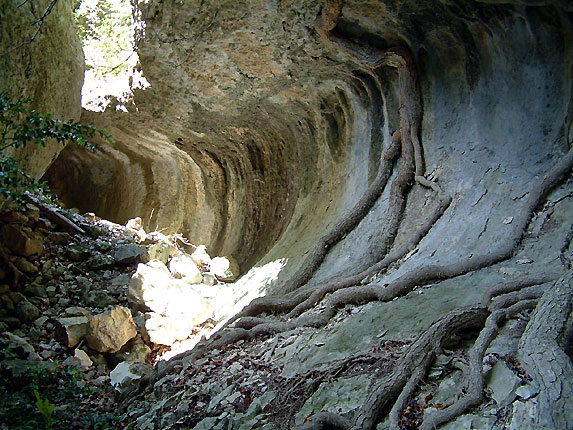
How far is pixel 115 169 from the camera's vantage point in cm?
1296

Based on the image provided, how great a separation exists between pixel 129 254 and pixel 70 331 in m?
2.58

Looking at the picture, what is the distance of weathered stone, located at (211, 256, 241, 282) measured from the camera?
862cm

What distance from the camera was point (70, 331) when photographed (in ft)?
17.2

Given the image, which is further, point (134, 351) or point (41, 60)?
point (41, 60)

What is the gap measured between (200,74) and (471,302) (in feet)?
20.2

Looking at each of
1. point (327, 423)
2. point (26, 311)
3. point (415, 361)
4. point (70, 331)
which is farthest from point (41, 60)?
point (415, 361)

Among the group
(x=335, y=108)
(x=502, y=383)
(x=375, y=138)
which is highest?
(x=335, y=108)

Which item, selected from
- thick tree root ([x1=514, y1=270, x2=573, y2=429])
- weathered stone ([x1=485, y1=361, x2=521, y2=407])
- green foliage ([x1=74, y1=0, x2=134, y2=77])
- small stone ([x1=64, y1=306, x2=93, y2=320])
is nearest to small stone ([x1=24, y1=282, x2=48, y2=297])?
small stone ([x1=64, y1=306, x2=93, y2=320])

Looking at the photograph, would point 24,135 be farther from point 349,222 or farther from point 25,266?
point 349,222

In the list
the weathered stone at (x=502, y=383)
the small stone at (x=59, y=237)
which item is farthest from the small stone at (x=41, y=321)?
the weathered stone at (x=502, y=383)

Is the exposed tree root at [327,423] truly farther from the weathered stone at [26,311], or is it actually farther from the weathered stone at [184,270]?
the weathered stone at [184,270]

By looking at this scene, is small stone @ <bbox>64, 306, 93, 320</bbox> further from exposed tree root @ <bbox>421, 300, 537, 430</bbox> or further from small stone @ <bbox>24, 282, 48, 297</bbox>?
exposed tree root @ <bbox>421, 300, 537, 430</bbox>

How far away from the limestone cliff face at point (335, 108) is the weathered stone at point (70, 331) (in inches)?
111

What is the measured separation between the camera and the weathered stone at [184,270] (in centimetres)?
777
